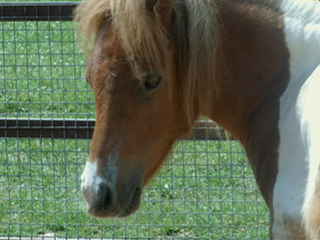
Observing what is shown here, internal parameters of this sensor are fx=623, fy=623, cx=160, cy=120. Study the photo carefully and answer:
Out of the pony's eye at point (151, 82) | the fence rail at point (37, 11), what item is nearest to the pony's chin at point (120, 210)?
the pony's eye at point (151, 82)

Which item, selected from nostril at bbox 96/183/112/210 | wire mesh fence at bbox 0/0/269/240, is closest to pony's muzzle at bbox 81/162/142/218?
nostril at bbox 96/183/112/210

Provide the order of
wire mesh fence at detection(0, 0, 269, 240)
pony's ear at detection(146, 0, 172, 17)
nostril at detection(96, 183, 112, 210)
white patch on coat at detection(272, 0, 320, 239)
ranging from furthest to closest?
wire mesh fence at detection(0, 0, 269, 240) < pony's ear at detection(146, 0, 172, 17) < nostril at detection(96, 183, 112, 210) < white patch on coat at detection(272, 0, 320, 239)

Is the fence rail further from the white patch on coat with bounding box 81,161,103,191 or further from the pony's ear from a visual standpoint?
the white patch on coat with bounding box 81,161,103,191

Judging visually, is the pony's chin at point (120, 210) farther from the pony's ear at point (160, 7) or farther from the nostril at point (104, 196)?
the pony's ear at point (160, 7)

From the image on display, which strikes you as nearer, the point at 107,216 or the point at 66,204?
the point at 107,216

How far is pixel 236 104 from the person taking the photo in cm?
268

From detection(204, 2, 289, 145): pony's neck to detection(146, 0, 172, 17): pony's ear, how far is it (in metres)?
0.24

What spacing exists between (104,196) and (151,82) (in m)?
0.49

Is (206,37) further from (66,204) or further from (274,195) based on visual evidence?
(66,204)

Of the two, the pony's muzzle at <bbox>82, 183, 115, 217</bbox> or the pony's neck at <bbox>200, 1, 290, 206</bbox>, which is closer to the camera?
the pony's muzzle at <bbox>82, 183, 115, 217</bbox>

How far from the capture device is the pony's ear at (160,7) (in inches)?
99.7

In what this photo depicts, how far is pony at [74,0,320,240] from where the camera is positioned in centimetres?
243

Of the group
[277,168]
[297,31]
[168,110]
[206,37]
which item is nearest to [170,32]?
[206,37]

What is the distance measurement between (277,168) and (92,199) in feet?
2.40
